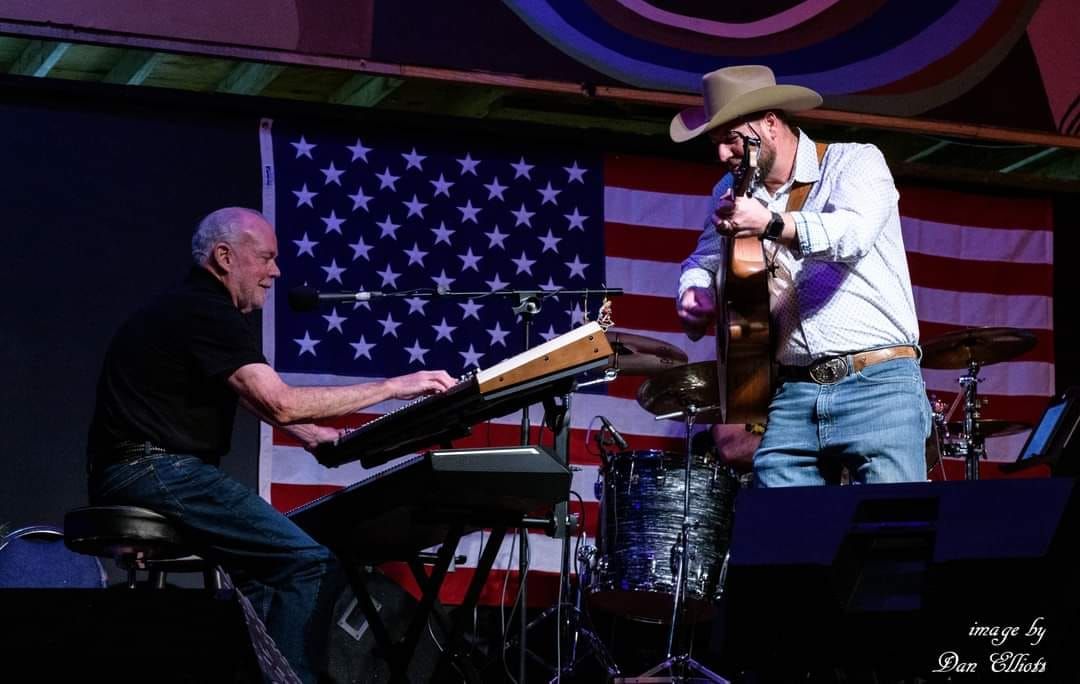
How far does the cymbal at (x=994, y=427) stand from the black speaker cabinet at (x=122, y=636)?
383 cm

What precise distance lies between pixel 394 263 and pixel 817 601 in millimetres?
3971

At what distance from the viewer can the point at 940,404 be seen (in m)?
6.55

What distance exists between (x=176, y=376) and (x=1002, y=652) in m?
2.81

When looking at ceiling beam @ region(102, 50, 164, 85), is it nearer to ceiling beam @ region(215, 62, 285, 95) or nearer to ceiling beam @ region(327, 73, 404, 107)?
ceiling beam @ region(215, 62, 285, 95)

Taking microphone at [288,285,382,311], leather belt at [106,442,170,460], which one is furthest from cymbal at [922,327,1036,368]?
leather belt at [106,442,170,460]

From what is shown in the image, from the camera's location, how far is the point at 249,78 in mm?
7613

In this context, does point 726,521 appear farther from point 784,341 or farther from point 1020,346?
point 784,341

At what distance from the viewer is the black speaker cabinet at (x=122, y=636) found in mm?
3576

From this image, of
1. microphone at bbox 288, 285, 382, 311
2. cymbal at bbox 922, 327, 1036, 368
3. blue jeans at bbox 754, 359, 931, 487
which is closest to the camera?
blue jeans at bbox 754, 359, 931, 487

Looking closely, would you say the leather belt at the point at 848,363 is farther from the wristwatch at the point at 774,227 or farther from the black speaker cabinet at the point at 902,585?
the black speaker cabinet at the point at 902,585

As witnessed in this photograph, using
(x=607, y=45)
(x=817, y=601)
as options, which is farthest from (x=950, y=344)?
(x=817, y=601)

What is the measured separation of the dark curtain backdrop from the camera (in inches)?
238

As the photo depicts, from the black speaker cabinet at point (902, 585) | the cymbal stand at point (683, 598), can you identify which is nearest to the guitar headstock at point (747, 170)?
the black speaker cabinet at point (902, 585)

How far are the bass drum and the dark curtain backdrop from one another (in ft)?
5.42
